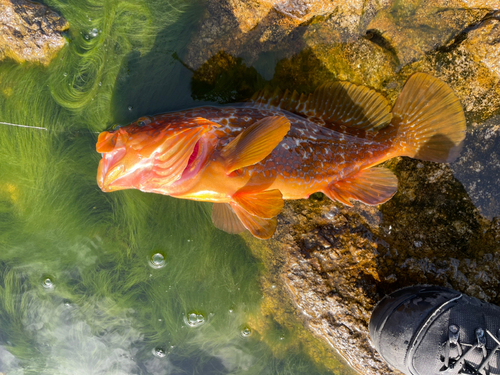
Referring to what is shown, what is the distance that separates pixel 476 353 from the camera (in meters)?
2.87

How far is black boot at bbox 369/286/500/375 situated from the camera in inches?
113

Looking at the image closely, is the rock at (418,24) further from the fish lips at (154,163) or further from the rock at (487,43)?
the fish lips at (154,163)

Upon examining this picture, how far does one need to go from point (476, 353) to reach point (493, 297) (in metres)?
0.93

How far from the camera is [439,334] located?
2.92m

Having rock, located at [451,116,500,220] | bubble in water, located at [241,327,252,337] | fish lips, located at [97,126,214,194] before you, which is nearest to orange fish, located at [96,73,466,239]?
fish lips, located at [97,126,214,194]

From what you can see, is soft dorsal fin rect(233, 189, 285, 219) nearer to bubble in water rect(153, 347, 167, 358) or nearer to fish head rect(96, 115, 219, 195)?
fish head rect(96, 115, 219, 195)

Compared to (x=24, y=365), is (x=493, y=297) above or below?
above

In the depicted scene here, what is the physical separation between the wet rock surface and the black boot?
344 mm

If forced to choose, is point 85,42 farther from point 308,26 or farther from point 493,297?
point 493,297

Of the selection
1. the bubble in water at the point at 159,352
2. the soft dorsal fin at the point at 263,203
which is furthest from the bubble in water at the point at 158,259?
the soft dorsal fin at the point at 263,203

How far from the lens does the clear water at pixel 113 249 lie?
3439mm

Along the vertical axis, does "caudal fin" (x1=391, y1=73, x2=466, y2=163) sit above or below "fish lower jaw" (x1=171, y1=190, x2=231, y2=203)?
above

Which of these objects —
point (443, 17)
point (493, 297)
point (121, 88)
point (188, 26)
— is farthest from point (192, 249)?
point (443, 17)

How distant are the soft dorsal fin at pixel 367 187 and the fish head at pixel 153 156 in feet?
4.86
